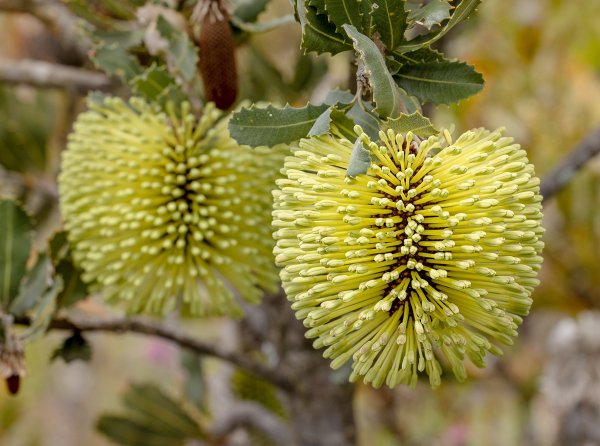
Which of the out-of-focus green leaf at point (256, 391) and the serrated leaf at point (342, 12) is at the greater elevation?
the serrated leaf at point (342, 12)

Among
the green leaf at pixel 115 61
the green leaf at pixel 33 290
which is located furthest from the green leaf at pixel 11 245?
the green leaf at pixel 115 61

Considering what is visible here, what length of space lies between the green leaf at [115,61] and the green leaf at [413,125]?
305 mm

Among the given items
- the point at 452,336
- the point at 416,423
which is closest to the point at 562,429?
the point at 452,336

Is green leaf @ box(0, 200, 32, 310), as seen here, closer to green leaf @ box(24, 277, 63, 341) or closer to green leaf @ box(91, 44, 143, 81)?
green leaf @ box(24, 277, 63, 341)

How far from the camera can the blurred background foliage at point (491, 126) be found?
1124mm

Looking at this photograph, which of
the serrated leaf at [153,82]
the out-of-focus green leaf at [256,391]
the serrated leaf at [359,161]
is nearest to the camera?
the serrated leaf at [359,161]

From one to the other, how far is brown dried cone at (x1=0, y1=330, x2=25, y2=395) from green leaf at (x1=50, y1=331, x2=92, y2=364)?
2.6 inches

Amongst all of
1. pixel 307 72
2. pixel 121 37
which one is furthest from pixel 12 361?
pixel 307 72

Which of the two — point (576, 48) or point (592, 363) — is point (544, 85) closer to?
point (576, 48)

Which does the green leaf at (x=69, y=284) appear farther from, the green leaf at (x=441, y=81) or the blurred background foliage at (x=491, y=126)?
the green leaf at (x=441, y=81)

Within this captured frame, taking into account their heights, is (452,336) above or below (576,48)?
below

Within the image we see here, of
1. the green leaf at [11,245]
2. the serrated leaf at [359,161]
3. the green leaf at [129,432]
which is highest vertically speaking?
the serrated leaf at [359,161]

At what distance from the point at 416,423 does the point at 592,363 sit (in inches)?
70.2

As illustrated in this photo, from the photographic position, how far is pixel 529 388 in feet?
5.87
